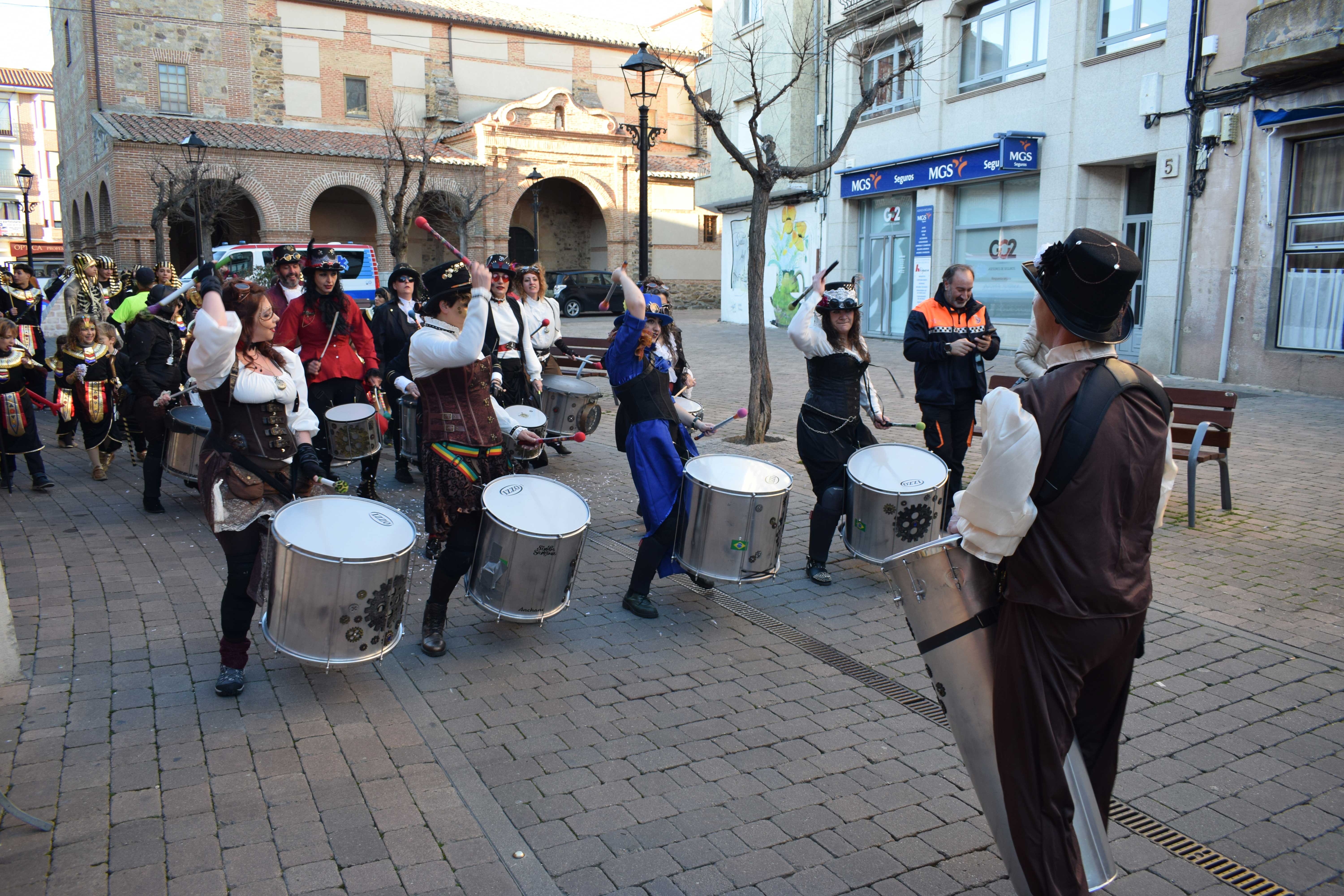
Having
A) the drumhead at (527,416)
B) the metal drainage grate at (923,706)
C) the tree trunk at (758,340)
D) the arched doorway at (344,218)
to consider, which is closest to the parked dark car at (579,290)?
the arched doorway at (344,218)

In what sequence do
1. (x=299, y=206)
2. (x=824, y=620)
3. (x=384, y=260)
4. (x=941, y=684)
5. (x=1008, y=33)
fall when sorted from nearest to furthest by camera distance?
(x=941, y=684), (x=824, y=620), (x=1008, y=33), (x=299, y=206), (x=384, y=260)

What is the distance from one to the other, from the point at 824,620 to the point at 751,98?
19.8 m

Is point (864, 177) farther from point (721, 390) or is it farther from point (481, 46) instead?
point (481, 46)

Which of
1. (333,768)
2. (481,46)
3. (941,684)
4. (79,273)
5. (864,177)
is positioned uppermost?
(481,46)

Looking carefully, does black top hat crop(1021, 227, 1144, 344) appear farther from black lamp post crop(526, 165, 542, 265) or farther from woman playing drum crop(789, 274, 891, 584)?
black lamp post crop(526, 165, 542, 265)

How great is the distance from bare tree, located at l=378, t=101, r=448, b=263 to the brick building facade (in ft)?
0.81

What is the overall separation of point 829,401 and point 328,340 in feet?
13.0

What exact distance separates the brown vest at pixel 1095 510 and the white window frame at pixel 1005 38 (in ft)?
56.6

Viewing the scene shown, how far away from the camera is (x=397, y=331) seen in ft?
28.1

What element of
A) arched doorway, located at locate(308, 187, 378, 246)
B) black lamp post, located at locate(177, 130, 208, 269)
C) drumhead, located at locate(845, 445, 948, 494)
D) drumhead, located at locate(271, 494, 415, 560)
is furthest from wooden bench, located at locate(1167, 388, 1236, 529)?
arched doorway, located at locate(308, 187, 378, 246)

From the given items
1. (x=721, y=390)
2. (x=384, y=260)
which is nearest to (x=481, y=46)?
(x=384, y=260)

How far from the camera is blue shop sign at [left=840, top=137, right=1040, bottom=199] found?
17234 millimetres

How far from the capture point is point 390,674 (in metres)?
4.50

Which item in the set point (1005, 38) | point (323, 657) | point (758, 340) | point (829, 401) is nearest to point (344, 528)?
point (323, 657)
